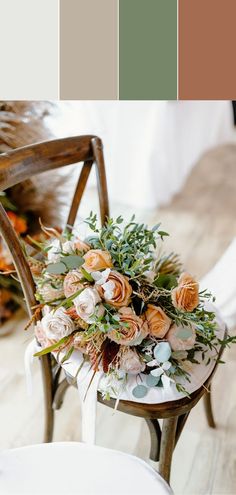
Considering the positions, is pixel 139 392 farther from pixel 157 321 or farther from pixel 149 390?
pixel 157 321

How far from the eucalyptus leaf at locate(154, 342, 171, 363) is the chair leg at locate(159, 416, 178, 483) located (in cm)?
15

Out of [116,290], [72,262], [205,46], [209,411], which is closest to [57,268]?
[72,262]

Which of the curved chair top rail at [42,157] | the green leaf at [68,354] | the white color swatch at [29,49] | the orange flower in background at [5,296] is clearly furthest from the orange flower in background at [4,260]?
the green leaf at [68,354]

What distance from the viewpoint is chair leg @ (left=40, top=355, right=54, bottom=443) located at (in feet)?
4.34

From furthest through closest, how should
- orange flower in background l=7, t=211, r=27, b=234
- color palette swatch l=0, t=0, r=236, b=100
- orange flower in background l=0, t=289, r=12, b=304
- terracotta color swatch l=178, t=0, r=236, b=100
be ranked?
orange flower in background l=0, t=289, r=12, b=304 → orange flower in background l=7, t=211, r=27, b=234 → terracotta color swatch l=178, t=0, r=236, b=100 → color palette swatch l=0, t=0, r=236, b=100

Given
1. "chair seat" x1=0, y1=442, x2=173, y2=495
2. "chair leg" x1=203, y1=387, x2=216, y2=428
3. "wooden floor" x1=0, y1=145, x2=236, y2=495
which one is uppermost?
"chair seat" x1=0, y1=442, x2=173, y2=495

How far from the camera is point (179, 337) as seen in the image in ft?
3.62

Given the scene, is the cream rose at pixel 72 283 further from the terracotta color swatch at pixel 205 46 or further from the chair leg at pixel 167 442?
the terracotta color swatch at pixel 205 46

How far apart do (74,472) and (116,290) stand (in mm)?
340

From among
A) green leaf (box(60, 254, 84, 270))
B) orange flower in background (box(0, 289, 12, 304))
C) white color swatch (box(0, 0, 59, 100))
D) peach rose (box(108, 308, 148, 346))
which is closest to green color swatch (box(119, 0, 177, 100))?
white color swatch (box(0, 0, 59, 100))

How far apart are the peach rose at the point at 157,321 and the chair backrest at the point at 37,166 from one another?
0.30 metres

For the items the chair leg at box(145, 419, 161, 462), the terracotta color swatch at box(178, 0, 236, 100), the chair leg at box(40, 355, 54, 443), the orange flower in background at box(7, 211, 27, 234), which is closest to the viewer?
the chair leg at box(145, 419, 161, 462)

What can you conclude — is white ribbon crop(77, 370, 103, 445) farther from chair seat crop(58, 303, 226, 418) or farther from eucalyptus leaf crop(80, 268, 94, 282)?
eucalyptus leaf crop(80, 268, 94, 282)

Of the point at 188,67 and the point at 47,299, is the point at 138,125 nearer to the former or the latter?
the point at 188,67
